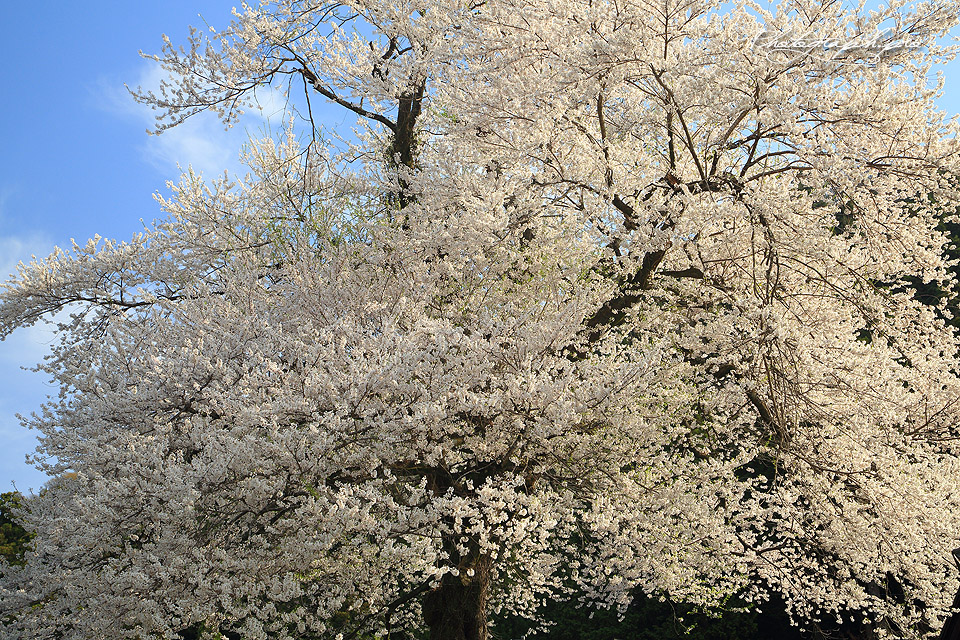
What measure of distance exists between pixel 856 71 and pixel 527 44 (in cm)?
301

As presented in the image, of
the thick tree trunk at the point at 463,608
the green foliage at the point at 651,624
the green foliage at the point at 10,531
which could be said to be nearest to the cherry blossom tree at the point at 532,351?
the thick tree trunk at the point at 463,608

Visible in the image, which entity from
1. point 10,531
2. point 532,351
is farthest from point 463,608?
point 10,531

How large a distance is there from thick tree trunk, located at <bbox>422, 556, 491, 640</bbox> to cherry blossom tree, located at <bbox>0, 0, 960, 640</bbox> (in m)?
0.04

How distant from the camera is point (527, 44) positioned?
23.4ft

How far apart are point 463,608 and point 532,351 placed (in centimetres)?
273

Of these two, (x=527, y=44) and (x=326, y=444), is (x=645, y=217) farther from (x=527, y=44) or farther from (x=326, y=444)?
(x=326, y=444)

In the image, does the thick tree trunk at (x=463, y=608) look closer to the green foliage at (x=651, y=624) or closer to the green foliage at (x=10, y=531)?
the green foliage at (x=651, y=624)

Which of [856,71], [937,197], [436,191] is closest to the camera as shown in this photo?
[856,71]

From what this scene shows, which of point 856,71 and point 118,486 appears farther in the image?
point 856,71

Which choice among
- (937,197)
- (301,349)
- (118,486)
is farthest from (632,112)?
(118,486)

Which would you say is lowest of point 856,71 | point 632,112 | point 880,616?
point 880,616

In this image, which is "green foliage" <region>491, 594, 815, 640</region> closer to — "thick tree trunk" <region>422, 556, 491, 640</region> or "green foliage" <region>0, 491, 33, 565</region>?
"thick tree trunk" <region>422, 556, 491, 640</region>

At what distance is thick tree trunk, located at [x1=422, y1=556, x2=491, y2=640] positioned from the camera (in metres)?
6.90

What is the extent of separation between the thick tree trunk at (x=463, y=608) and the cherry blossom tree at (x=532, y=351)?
0.04 meters
